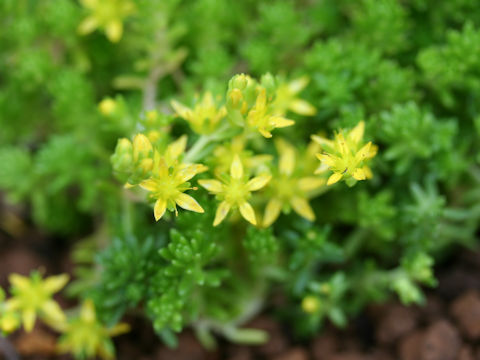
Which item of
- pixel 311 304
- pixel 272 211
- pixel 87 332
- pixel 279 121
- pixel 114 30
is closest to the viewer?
pixel 279 121

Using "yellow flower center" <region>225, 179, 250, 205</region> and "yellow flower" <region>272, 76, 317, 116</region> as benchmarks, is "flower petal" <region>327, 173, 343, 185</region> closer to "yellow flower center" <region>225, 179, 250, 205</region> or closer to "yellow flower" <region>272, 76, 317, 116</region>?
"yellow flower center" <region>225, 179, 250, 205</region>

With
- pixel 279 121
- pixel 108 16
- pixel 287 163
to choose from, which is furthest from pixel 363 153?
pixel 108 16

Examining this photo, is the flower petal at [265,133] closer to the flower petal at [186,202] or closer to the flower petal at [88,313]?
the flower petal at [186,202]

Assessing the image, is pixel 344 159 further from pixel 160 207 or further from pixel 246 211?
pixel 160 207

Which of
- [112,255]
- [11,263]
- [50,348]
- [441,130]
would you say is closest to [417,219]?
[441,130]

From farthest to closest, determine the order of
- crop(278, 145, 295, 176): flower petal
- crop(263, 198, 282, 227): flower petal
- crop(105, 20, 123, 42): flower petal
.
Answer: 1. crop(105, 20, 123, 42): flower petal
2. crop(278, 145, 295, 176): flower petal
3. crop(263, 198, 282, 227): flower petal

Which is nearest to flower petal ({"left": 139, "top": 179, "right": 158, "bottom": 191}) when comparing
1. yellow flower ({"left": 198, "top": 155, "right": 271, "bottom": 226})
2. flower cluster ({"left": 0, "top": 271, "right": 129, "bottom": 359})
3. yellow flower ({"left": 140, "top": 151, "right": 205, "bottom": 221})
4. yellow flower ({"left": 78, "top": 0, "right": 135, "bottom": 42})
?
yellow flower ({"left": 140, "top": 151, "right": 205, "bottom": 221})

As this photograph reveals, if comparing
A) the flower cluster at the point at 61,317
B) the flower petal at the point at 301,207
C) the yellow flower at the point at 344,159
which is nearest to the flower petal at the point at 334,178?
the yellow flower at the point at 344,159

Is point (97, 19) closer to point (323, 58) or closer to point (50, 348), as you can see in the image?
point (323, 58)
